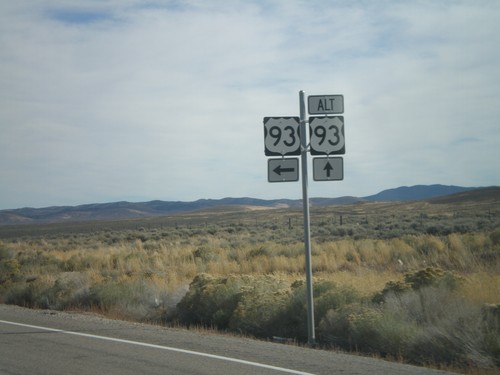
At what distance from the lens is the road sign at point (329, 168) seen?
1055 cm

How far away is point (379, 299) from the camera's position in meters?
11.5

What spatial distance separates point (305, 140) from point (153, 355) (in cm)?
471

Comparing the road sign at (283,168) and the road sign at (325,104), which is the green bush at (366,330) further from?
the road sign at (325,104)

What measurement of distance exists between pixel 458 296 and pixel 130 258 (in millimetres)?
18402

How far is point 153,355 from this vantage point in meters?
9.19

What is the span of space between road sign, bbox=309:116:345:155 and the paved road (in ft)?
11.8

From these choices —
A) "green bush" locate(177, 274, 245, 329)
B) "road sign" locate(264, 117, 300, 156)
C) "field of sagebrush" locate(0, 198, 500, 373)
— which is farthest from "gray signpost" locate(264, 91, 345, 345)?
"green bush" locate(177, 274, 245, 329)

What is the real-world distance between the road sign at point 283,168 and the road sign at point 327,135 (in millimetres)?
425

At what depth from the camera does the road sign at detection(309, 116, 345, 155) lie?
10633mm

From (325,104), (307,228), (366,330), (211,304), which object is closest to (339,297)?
(366,330)

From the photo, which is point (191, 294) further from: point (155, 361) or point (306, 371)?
point (306, 371)

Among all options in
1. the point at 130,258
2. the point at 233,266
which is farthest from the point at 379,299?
the point at 130,258

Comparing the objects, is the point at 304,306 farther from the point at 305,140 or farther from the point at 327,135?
the point at 327,135

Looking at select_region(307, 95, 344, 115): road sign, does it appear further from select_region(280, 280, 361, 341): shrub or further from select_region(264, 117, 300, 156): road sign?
select_region(280, 280, 361, 341): shrub
